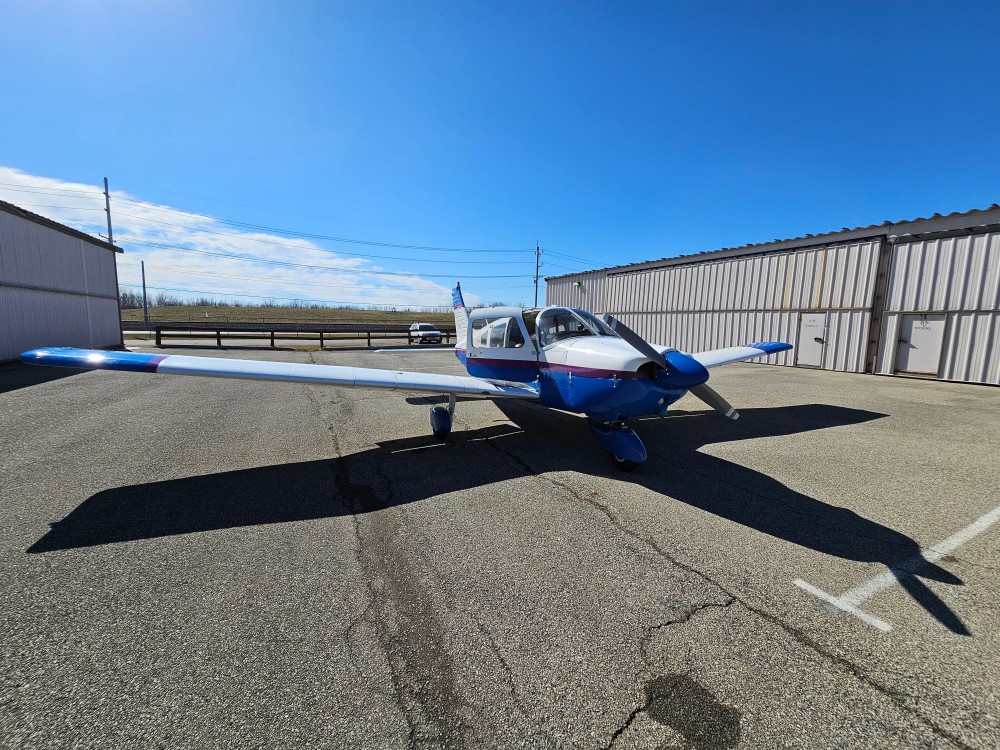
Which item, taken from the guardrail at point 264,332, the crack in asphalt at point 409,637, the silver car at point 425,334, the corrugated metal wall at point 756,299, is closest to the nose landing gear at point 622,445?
the crack in asphalt at point 409,637

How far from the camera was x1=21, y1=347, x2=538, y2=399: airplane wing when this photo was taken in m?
4.14

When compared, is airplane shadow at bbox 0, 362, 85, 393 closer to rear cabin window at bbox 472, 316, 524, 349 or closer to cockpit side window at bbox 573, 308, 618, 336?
rear cabin window at bbox 472, 316, 524, 349

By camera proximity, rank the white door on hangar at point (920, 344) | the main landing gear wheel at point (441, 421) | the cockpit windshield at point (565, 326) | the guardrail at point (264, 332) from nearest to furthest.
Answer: the cockpit windshield at point (565, 326)
the main landing gear wheel at point (441, 421)
the white door on hangar at point (920, 344)
the guardrail at point (264, 332)

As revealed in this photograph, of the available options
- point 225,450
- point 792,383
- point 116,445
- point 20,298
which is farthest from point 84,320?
point 792,383

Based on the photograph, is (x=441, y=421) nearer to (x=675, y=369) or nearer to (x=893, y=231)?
(x=675, y=369)

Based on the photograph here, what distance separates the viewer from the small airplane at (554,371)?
15.0ft

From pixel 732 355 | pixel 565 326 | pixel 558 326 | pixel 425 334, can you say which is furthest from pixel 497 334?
→ pixel 425 334

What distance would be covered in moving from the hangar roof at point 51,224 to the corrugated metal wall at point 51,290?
156 millimetres

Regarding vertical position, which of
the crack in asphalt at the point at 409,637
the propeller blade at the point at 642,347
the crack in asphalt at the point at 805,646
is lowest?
the crack in asphalt at the point at 409,637

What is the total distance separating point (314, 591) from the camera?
2.77 m

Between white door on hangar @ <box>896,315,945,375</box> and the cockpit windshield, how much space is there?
14.2m

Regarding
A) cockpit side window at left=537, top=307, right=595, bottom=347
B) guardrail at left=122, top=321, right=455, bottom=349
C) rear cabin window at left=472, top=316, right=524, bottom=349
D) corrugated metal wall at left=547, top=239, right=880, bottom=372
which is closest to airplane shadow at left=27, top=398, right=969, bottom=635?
rear cabin window at left=472, top=316, right=524, bottom=349

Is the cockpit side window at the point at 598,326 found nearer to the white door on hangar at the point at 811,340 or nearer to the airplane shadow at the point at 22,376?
the airplane shadow at the point at 22,376

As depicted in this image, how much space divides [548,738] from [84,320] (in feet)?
90.5
